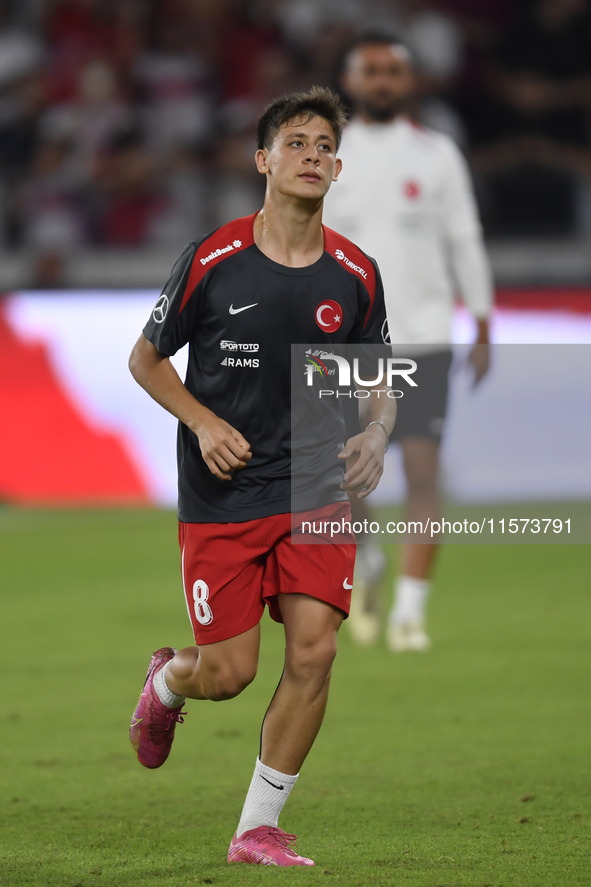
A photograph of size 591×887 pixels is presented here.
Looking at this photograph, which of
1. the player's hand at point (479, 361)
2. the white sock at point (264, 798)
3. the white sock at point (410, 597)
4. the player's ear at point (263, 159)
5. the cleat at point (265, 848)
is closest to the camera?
the cleat at point (265, 848)

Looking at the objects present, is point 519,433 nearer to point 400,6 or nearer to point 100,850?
point 400,6

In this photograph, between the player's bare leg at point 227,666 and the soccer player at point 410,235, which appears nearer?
the player's bare leg at point 227,666

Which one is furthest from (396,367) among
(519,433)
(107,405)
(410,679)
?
(107,405)

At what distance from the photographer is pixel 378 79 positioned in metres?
6.34

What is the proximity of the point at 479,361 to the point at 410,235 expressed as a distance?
28.7 inches

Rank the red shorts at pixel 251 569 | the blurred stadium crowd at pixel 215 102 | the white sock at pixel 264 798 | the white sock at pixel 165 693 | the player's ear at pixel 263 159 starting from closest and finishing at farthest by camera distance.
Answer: the white sock at pixel 264 798
the red shorts at pixel 251 569
the player's ear at pixel 263 159
the white sock at pixel 165 693
the blurred stadium crowd at pixel 215 102

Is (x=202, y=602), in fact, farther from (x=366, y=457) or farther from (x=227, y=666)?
(x=366, y=457)

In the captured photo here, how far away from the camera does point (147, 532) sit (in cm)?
981

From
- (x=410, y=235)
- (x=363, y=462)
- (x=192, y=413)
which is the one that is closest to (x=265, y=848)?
(x=363, y=462)

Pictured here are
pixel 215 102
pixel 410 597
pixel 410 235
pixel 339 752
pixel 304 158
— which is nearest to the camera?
pixel 304 158

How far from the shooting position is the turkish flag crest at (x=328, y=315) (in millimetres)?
3639

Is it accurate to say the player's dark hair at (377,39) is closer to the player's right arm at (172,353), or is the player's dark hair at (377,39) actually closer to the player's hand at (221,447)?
the player's right arm at (172,353)

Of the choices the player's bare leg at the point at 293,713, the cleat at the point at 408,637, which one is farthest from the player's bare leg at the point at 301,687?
the cleat at the point at 408,637

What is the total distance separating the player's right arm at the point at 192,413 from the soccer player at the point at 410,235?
109 inches
